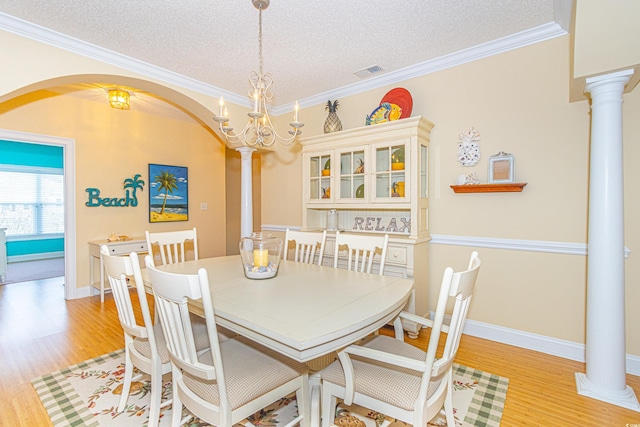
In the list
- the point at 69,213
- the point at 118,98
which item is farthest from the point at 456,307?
the point at 69,213

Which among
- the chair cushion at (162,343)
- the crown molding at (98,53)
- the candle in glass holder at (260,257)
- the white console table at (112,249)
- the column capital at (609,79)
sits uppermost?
the crown molding at (98,53)

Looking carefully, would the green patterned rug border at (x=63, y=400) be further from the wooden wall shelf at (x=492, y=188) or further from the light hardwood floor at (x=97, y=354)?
the wooden wall shelf at (x=492, y=188)

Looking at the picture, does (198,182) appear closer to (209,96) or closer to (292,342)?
(209,96)

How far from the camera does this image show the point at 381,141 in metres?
3.04

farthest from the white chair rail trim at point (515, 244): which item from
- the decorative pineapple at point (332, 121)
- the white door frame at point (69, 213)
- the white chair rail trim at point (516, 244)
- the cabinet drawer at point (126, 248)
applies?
the white door frame at point (69, 213)

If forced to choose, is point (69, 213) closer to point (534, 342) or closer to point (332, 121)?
point (332, 121)

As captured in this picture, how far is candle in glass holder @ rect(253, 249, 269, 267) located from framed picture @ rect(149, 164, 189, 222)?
3.32 m

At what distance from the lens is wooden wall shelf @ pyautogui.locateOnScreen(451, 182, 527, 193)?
98.9 inches

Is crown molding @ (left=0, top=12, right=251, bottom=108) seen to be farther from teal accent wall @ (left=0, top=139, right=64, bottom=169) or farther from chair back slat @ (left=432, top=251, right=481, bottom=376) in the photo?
teal accent wall @ (left=0, top=139, right=64, bottom=169)

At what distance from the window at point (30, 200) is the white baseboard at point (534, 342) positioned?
26.0 ft

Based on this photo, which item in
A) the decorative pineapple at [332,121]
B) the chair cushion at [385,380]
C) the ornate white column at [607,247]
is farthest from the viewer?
the decorative pineapple at [332,121]

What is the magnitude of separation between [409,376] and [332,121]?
8.95ft

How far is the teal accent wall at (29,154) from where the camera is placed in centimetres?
620

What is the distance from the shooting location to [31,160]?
661cm
